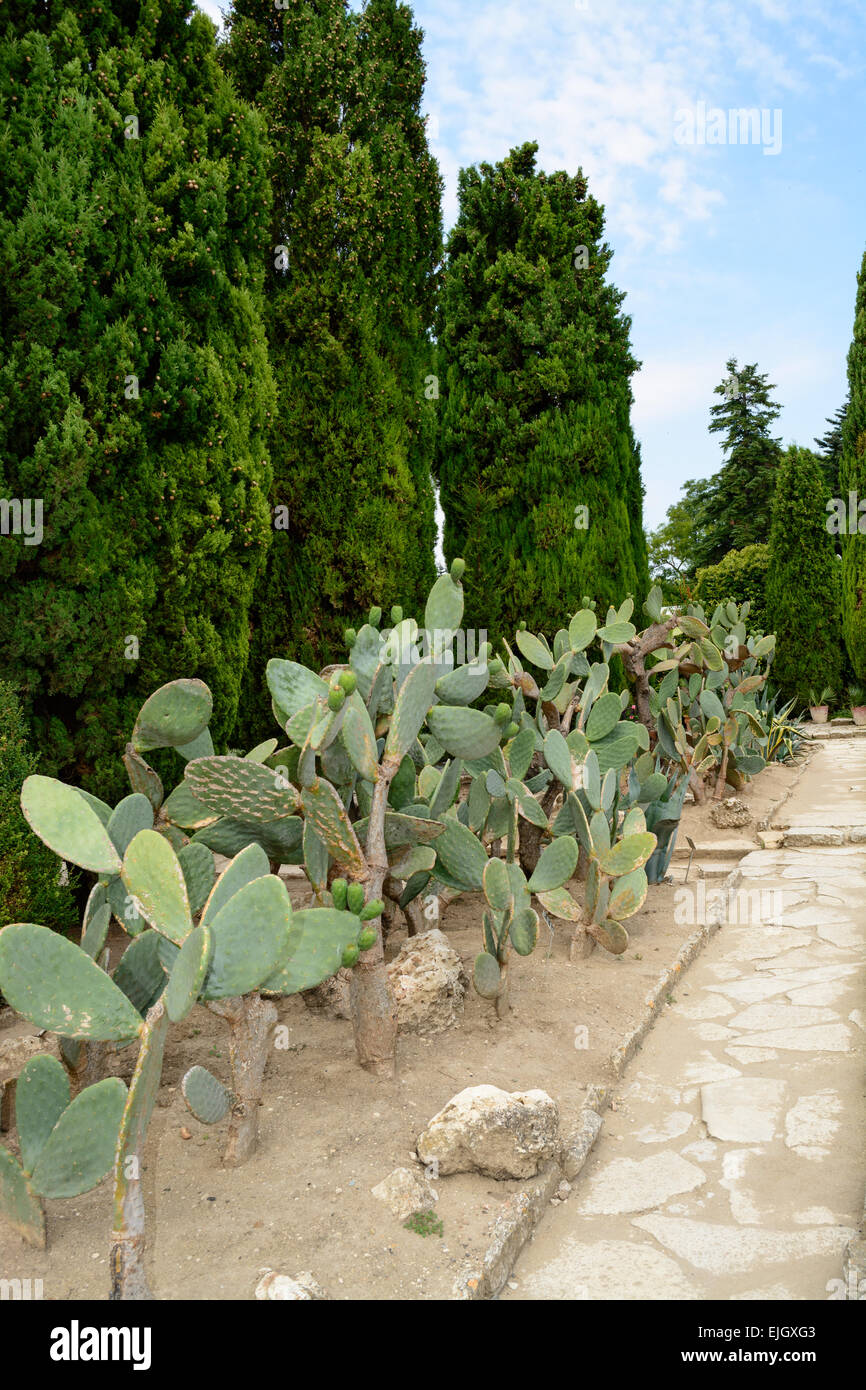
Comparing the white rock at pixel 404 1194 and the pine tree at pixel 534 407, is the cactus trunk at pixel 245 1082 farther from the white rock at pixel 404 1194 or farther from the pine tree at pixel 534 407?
the pine tree at pixel 534 407

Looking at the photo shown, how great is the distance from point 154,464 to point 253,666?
187 centimetres

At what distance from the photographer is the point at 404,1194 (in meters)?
1.87

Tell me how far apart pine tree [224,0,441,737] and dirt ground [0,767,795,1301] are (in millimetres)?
3226

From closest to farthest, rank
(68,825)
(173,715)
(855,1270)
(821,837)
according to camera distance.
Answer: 1. (855,1270)
2. (68,825)
3. (173,715)
4. (821,837)

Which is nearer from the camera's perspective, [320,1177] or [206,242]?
[320,1177]

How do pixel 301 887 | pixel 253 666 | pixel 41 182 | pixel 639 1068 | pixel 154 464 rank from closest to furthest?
1. pixel 639 1068
2. pixel 41 182
3. pixel 154 464
4. pixel 301 887
5. pixel 253 666

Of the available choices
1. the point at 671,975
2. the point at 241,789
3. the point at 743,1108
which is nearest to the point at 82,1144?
the point at 241,789

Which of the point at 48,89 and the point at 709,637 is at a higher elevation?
the point at 48,89

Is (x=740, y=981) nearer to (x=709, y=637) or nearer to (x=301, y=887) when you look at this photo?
(x=301, y=887)

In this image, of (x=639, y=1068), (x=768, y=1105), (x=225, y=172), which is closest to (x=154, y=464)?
(x=225, y=172)

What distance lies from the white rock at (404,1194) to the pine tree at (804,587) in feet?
45.2

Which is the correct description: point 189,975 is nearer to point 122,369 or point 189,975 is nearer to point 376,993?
point 376,993

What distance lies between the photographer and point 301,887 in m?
4.37

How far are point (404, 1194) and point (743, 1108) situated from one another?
107 cm
